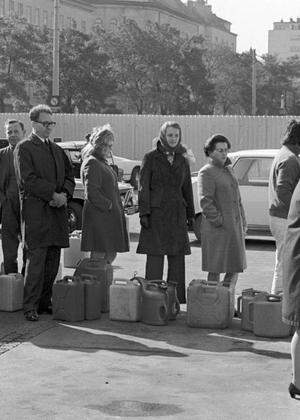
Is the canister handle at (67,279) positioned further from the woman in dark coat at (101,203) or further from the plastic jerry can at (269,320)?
the plastic jerry can at (269,320)

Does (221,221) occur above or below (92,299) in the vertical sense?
above

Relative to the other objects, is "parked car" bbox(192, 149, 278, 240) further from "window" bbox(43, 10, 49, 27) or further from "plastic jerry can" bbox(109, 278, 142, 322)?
"window" bbox(43, 10, 49, 27)

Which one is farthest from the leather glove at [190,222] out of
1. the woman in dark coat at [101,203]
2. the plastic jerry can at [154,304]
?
the plastic jerry can at [154,304]

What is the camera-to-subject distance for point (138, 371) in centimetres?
755

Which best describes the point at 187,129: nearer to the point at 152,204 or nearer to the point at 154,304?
the point at 152,204

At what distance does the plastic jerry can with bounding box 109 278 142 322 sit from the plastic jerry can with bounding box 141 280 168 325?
0.06m

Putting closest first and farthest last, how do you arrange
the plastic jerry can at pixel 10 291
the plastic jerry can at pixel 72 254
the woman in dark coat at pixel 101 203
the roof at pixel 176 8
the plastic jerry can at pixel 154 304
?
the plastic jerry can at pixel 154 304 < the plastic jerry can at pixel 10 291 < the woman in dark coat at pixel 101 203 < the plastic jerry can at pixel 72 254 < the roof at pixel 176 8

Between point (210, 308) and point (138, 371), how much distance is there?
1.87 meters

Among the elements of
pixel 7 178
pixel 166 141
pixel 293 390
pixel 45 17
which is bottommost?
pixel 293 390

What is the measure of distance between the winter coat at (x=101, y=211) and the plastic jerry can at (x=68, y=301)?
0.94 meters

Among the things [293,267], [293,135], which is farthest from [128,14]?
[293,267]

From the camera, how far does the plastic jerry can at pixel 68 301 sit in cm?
952

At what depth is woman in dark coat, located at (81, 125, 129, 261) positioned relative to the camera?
10320mm

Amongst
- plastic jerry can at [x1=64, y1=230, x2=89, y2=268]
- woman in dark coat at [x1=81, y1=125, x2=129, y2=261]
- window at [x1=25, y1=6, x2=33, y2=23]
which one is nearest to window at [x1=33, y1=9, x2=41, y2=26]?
window at [x1=25, y1=6, x2=33, y2=23]
